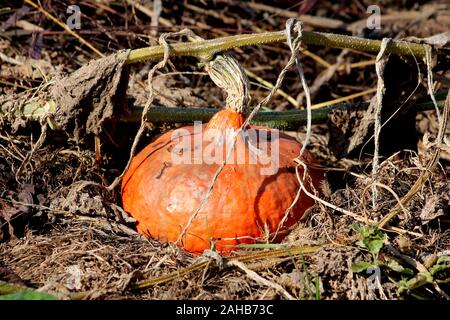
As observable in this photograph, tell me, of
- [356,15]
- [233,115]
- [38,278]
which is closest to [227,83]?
[233,115]

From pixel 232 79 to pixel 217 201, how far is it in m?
0.49

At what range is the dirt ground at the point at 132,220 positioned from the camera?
8.08 feet

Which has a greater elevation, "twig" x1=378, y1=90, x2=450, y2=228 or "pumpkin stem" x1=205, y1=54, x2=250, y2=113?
"pumpkin stem" x1=205, y1=54, x2=250, y2=113

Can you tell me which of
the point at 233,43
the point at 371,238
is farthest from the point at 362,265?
the point at 233,43

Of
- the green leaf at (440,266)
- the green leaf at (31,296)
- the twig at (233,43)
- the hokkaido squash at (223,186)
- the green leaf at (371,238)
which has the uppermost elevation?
the twig at (233,43)

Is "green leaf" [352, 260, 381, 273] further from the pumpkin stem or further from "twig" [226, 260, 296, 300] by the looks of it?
the pumpkin stem

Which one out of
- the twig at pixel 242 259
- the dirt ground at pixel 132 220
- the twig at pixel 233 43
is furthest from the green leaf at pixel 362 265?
the twig at pixel 233 43

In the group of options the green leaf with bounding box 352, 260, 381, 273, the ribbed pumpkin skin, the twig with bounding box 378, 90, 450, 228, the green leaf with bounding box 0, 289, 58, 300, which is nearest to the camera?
the green leaf with bounding box 0, 289, 58, 300

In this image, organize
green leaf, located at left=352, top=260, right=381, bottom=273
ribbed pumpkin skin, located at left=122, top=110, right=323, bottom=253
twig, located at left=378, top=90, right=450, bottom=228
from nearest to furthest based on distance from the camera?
1. green leaf, located at left=352, top=260, right=381, bottom=273
2. twig, located at left=378, top=90, right=450, bottom=228
3. ribbed pumpkin skin, located at left=122, top=110, right=323, bottom=253

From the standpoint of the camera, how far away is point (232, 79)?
9.30 feet

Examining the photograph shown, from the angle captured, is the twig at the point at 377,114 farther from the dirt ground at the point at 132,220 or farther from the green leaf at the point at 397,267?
the green leaf at the point at 397,267

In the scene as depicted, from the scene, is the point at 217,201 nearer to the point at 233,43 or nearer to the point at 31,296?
the point at 233,43

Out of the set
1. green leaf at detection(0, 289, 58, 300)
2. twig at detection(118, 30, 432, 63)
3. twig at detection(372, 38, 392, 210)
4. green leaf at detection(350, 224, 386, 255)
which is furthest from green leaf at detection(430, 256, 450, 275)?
green leaf at detection(0, 289, 58, 300)

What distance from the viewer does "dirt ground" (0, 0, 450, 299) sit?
2.46 m
